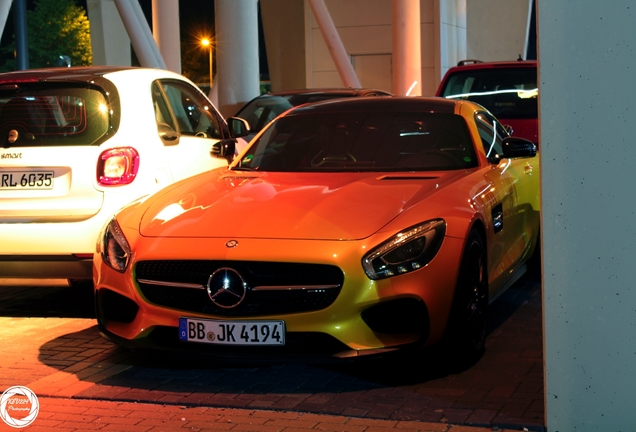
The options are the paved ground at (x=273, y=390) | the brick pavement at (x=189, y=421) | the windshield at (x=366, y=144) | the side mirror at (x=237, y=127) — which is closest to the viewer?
the brick pavement at (x=189, y=421)

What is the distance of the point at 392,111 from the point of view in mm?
7133

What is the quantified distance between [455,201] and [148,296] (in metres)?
1.70

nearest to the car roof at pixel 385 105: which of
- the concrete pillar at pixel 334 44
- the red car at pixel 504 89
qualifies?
the red car at pixel 504 89

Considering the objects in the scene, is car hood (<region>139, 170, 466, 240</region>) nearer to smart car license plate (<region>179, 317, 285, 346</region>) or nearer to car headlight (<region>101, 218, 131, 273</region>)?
car headlight (<region>101, 218, 131, 273</region>)

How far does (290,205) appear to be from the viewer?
5.77 m

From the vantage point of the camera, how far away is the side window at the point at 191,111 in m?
8.41

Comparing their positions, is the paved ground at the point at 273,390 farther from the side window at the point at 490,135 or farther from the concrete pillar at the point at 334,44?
the concrete pillar at the point at 334,44

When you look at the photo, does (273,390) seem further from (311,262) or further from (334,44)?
(334,44)

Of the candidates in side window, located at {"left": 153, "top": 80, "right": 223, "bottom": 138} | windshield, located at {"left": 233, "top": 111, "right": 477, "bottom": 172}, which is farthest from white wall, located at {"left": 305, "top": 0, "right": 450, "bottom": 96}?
windshield, located at {"left": 233, "top": 111, "right": 477, "bottom": 172}

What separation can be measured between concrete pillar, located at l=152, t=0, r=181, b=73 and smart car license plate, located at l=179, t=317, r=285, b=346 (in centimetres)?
1700

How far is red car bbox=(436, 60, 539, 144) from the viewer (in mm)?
11639

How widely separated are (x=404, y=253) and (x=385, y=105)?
2.20 meters

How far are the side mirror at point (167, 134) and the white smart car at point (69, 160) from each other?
2 cm

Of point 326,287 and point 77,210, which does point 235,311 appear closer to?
point 326,287
